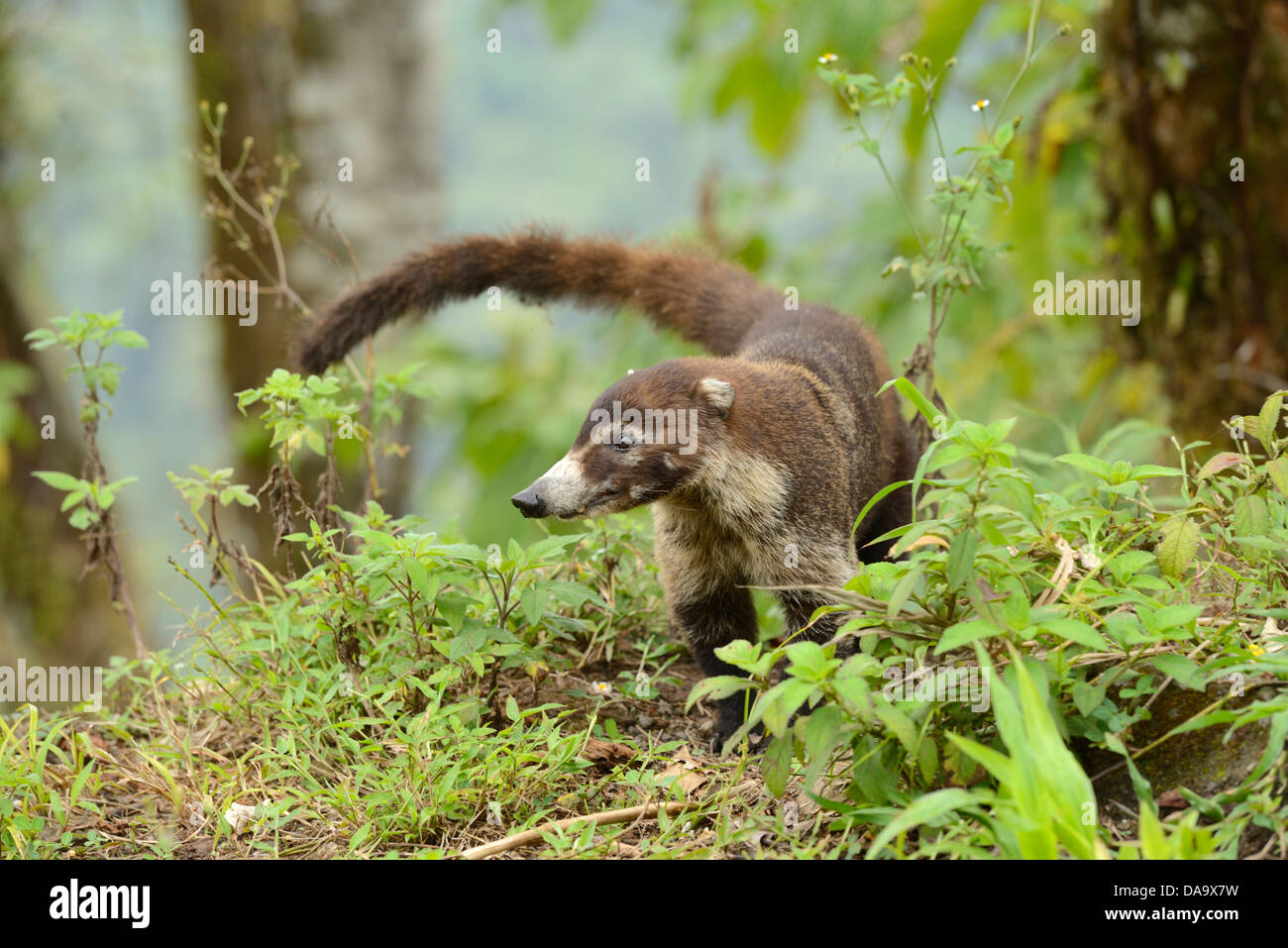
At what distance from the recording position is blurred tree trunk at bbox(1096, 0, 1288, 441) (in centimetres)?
493

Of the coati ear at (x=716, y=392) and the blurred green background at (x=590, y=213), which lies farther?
the blurred green background at (x=590, y=213)

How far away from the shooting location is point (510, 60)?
54.2ft

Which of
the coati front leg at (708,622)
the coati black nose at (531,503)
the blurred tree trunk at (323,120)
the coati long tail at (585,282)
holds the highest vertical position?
the blurred tree trunk at (323,120)

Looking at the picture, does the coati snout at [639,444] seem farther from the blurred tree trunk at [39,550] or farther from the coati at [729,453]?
the blurred tree trunk at [39,550]

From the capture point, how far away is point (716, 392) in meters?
3.12

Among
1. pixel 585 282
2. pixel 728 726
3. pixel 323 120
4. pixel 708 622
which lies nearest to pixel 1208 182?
pixel 585 282

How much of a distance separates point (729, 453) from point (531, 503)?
1.89ft

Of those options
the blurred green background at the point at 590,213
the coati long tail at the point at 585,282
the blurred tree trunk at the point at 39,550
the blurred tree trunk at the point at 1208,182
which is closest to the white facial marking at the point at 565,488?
the blurred green background at the point at 590,213

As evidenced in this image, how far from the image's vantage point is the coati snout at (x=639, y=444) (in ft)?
9.97

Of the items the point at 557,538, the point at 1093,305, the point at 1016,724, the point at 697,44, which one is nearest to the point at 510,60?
the point at 697,44

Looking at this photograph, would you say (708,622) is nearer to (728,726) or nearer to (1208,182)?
(728,726)

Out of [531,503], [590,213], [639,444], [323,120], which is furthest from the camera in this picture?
[590,213]

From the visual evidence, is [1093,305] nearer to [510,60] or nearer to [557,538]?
[557,538]
